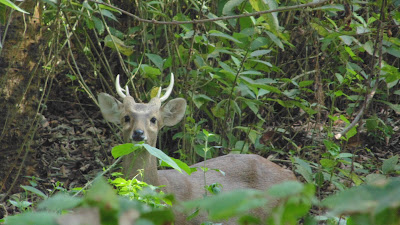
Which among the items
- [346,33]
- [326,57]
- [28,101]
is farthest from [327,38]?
[28,101]

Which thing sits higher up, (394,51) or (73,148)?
(394,51)

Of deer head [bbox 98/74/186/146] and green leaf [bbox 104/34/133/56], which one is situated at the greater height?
green leaf [bbox 104/34/133/56]

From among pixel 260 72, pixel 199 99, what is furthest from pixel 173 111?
pixel 260 72

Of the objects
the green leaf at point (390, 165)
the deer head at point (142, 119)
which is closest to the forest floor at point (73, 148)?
the deer head at point (142, 119)

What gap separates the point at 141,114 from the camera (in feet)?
17.3

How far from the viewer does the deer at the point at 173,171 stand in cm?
511

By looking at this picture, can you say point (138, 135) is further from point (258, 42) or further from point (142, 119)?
point (258, 42)

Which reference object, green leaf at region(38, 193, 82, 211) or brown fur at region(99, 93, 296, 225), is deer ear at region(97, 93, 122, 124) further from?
green leaf at region(38, 193, 82, 211)

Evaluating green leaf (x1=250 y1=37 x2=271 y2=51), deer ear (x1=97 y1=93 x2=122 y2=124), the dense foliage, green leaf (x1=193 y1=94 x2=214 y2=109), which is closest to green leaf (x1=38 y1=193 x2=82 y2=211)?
the dense foliage

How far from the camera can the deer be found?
5.11m

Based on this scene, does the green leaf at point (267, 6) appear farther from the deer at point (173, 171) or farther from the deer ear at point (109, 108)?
the deer ear at point (109, 108)

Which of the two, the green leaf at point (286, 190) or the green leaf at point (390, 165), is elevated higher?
the green leaf at point (286, 190)

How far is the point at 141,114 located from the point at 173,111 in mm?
555

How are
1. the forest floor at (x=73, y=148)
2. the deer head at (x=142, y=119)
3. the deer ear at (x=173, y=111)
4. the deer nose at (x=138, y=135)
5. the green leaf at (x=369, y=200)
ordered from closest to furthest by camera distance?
the green leaf at (x=369, y=200) → the deer nose at (x=138, y=135) → the deer head at (x=142, y=119) → the deer ear at (x=173, y=111) → the forest floor at (x=73, y=148)
